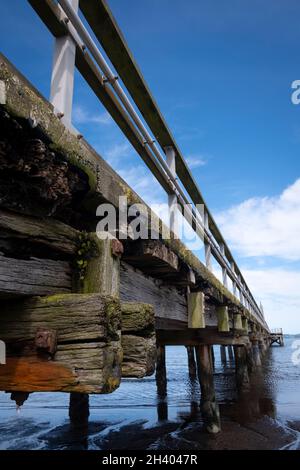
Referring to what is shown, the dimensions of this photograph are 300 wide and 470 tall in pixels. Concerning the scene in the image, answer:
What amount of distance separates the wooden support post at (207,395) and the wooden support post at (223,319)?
0.49 meters

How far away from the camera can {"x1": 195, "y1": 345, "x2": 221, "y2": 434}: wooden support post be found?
670cm

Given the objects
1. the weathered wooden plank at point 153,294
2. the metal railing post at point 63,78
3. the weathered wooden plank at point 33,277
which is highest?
the metal railing post at point 63,78

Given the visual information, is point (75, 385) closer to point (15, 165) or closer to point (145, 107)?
point (15, 165)

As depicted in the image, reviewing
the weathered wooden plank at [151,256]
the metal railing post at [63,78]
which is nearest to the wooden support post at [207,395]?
the weathered wooden plank at [151,256]

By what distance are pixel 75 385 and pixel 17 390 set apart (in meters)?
0.31

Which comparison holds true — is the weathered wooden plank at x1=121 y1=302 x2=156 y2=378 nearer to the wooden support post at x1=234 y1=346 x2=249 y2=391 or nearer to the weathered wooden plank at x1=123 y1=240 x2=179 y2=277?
the weathered wooden plank at x1=123 y1=240 x2=179 y2=277

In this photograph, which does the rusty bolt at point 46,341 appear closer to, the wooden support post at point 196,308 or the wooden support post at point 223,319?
the wooden support post at point 196,308

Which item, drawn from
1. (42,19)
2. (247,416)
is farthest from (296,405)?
(42,19)

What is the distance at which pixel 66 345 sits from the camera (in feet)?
4.67

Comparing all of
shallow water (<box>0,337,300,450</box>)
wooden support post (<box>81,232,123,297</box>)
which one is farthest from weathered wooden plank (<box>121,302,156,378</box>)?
shallow water (<box>0,337,300,450</box>)

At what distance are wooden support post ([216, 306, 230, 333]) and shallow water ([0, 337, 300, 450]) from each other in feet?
6.34

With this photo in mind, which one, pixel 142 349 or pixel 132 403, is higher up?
pixel 142 349

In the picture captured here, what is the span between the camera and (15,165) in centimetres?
127

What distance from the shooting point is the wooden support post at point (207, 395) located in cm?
670
